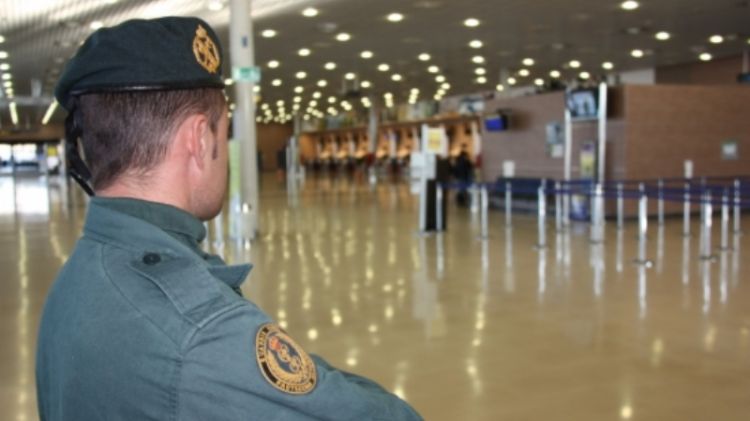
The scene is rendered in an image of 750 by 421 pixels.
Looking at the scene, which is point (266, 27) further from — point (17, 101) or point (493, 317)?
point (17, 101)

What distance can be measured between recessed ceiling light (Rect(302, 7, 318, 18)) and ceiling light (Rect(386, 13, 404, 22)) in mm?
1709

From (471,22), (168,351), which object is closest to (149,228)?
(168,351)

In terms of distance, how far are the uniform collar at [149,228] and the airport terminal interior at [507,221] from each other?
20cm

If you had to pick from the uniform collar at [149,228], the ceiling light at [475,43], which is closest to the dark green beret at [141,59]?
the uniform collar at [149,228]

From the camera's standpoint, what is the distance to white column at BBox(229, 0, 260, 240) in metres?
11.4

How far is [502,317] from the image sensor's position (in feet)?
19.6

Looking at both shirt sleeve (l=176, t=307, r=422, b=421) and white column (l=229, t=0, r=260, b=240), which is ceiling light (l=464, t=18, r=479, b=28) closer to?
white column (l=229, t=0, r=260, b=240)

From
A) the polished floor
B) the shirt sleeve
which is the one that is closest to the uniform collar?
the shirt sleeve

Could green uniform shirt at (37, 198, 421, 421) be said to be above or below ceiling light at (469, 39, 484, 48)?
below

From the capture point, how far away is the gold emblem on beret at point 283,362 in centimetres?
72

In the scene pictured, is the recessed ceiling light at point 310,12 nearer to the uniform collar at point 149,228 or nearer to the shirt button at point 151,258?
the uniform collar at point 149,228

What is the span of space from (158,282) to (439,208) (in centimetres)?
1128

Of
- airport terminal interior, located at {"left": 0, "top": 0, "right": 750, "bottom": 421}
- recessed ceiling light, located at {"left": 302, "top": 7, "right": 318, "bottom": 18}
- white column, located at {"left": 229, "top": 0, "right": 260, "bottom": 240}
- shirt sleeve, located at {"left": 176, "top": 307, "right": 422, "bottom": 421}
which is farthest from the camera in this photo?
recessed ceiling light, located at {"left": 302, "top": 7, "right": 318, "bottom": 18}

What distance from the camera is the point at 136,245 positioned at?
32.4 inches
